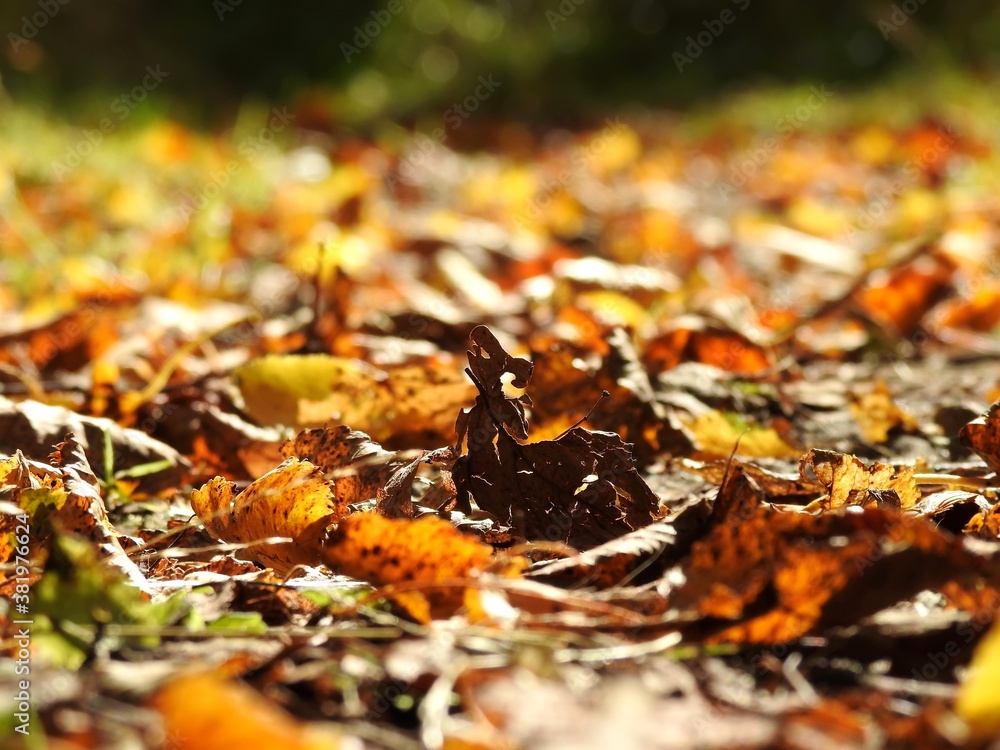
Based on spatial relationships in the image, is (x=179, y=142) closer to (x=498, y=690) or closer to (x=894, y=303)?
(x=894, y=303)

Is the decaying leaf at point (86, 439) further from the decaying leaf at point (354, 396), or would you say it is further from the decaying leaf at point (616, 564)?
the decaying leaf at point (616, 564)

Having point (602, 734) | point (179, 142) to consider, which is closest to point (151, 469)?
point (602, 734)

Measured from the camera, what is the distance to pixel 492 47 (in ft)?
32.2

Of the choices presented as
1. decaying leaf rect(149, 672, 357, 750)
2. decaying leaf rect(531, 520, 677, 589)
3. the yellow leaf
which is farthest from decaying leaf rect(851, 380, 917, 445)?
decaying leaf rect(149, 672, 357, 750)

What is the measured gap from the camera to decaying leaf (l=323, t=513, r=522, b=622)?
944mm

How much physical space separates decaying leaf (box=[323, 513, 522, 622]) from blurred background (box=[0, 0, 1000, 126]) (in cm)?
728

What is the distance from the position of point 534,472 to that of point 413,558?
279mm

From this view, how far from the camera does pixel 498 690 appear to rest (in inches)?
28.8

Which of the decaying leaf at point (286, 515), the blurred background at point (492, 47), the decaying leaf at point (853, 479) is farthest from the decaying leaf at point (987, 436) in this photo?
the blurred background at point (492, 47)

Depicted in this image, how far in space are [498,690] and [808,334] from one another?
1.76 metres

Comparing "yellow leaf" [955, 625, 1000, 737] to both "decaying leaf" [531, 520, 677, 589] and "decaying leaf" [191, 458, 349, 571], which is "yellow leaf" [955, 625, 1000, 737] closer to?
"decaying leaf" [531, 520, 677, 589]

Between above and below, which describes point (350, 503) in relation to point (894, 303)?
above

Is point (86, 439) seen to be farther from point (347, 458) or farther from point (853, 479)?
point (853, 479)

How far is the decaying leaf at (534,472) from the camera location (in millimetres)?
1169
